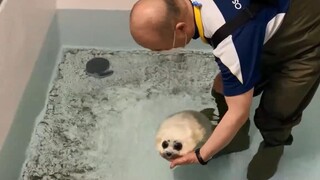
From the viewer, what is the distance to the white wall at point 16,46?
4.40 feet

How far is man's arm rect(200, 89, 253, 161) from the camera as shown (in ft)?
3.27

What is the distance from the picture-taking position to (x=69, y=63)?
1.69 m

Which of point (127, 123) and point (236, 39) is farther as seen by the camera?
point (127, 123)

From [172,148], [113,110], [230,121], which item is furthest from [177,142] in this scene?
[113,110]

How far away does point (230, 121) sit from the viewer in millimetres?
1027

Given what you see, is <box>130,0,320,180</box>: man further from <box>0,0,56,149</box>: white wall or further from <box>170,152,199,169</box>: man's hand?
<box>0,0,56,149</box>: white wall

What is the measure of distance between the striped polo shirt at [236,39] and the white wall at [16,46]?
0.57 metres

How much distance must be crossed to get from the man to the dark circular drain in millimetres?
583

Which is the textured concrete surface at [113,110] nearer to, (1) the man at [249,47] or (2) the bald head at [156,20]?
(1) the man at [249,47]

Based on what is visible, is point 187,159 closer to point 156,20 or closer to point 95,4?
point 156,20

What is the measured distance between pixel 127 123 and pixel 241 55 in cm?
65

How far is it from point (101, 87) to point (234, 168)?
480 millimetres

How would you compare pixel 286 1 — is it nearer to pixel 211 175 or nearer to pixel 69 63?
pixel 211 175

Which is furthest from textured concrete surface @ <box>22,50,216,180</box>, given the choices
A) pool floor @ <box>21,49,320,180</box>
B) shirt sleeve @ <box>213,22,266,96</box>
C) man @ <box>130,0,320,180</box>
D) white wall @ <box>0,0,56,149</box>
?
shirt sleeve @ <box>213,22,266,96</box>
